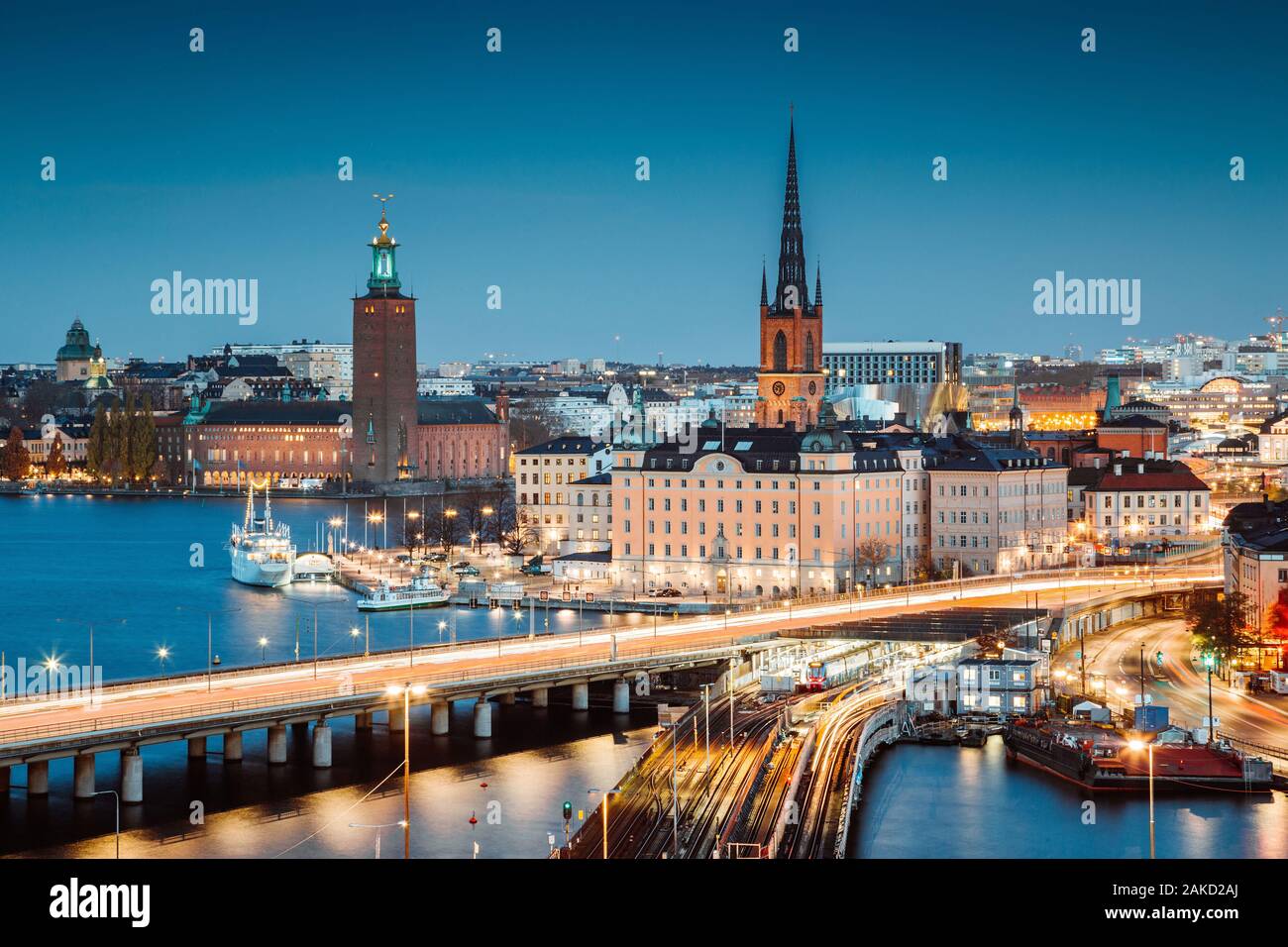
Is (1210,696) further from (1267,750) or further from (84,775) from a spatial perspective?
(84,775)

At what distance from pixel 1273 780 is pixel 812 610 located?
960 cm

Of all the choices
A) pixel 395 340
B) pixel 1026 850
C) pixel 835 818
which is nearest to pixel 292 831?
pixel 835 818

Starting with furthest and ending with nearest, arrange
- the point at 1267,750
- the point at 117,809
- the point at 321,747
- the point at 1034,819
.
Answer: the point at 321,747 < the point at 1267,750 < the point at 1034,819 < the point at 117,809

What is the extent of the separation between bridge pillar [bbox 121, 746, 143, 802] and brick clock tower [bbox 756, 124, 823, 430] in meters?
28.6

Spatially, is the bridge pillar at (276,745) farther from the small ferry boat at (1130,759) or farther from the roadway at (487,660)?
the small ferry boat at (1130,759)

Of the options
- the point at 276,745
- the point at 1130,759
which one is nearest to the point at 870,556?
the point at 1130,759

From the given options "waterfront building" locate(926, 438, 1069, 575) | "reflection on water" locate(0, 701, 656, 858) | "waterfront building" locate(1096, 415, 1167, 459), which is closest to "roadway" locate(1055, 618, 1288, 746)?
"waterfront building" locate(926, 438, 1069, 575)

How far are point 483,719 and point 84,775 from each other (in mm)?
4368

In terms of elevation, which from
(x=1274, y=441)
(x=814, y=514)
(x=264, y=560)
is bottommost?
(x=264, y=560)

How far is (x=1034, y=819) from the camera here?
47.8ft

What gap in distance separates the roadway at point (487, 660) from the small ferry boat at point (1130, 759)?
4788mm

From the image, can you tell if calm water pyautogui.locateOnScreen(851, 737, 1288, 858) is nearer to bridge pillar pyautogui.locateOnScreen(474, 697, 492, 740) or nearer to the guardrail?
the guardrail
